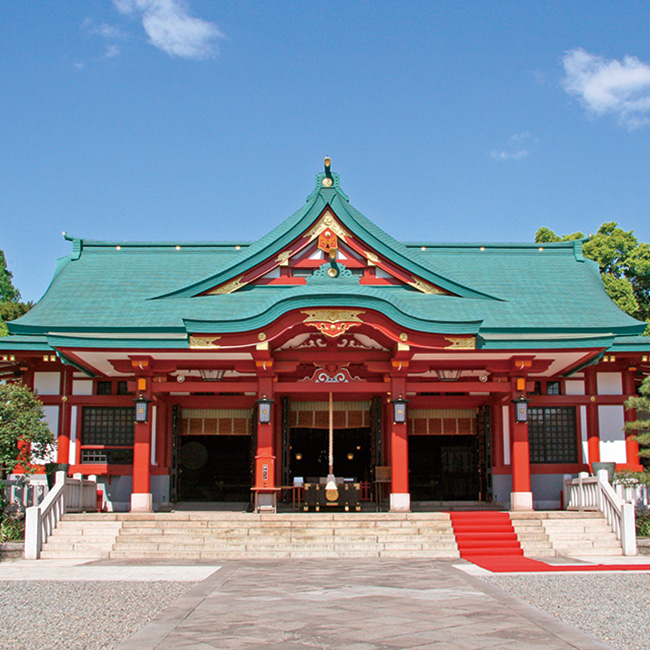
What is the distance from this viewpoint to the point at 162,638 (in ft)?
24.4

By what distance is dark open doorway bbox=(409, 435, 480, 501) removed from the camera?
22.1 meters

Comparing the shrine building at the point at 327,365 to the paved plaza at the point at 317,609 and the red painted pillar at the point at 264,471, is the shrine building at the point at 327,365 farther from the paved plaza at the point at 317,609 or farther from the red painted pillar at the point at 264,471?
the paved plaza at the point at 317,609

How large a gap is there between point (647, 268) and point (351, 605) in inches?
1210

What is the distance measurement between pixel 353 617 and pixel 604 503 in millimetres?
10053

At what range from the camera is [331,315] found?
55.9ft

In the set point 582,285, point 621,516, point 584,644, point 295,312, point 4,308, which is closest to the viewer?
point 584,644

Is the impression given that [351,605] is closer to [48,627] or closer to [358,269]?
[48,627]

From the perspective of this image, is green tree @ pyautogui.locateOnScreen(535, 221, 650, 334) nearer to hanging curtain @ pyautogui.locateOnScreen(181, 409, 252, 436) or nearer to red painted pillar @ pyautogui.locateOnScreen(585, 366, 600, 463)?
red painted pillar @ pyautogui.locateOnScreen(585, 366, 600, 463)

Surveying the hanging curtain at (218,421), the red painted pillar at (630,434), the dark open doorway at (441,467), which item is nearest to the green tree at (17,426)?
the hanging curtain at (218,421)

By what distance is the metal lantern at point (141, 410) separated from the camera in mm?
17734

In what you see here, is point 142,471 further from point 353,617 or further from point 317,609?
point 353,617

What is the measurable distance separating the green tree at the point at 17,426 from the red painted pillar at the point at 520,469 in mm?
10644

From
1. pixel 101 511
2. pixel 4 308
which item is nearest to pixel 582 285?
pixel 101 511

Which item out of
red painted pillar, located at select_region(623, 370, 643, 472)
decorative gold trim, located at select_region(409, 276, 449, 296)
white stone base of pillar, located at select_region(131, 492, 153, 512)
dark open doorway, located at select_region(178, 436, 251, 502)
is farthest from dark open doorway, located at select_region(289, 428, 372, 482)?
red painted pillar, located at select_region(623, 370, 643, 472)
